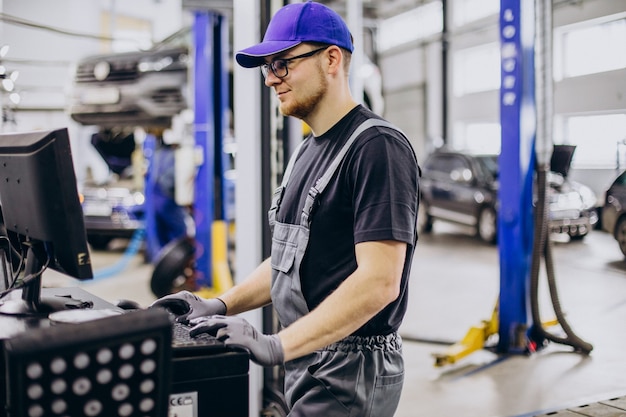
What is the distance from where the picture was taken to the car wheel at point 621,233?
12.8 feet

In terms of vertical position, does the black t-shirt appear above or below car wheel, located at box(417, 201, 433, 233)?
above

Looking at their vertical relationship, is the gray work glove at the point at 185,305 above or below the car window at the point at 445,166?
below

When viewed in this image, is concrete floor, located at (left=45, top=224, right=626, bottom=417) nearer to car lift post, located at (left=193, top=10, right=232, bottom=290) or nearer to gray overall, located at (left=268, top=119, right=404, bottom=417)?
car lift post, located at (left=193, top=10, right=232, bottom=290)

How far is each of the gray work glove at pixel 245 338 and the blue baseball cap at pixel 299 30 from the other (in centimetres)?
71

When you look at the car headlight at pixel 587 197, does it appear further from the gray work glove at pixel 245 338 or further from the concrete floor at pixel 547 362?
the gray work glove at pixel 245 338

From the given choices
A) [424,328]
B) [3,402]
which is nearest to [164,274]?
[424,328]

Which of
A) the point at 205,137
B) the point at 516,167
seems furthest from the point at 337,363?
the point at 205,137

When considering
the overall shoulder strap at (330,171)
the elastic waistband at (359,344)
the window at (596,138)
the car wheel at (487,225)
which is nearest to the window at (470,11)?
the car wheel at (487,225)

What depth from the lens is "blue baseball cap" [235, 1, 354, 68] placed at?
5.56ft

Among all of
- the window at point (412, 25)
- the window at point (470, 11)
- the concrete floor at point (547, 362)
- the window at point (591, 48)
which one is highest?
the window at point (412, 25)

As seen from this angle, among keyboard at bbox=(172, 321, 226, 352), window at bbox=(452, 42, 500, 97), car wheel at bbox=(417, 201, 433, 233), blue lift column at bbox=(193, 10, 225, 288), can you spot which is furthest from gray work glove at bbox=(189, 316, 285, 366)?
car wheel at bbox=(417, 201, 433, 233)

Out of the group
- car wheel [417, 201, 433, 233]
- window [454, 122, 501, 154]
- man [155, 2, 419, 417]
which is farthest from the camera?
car wheel [417, 201, 433, 233]

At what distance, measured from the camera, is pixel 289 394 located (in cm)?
186

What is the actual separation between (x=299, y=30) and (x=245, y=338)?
0.81 metres
